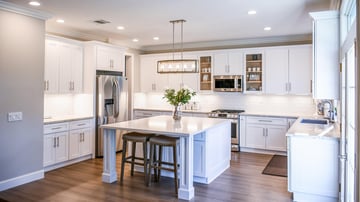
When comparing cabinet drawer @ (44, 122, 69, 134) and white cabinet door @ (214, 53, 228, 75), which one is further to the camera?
white cabinet door @ (214, 53, 228, 75)

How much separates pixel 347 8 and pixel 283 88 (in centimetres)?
376

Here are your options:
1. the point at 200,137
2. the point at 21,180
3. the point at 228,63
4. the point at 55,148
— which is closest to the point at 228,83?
the point at 228,63

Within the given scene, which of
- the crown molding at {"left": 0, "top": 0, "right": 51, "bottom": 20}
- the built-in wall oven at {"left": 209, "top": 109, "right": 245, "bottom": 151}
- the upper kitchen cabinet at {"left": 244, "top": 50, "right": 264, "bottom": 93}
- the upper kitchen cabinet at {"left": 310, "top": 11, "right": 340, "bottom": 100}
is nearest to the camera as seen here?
the upper kitchen cabinet at {"left": 310, "top": 11, "right": 340, "bottom": 100}

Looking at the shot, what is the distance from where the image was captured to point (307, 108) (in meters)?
6.73

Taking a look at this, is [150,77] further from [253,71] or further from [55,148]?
[55,148]

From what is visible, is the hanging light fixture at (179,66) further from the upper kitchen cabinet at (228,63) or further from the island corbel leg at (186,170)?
the upper kitchen cabinet at (228,63)

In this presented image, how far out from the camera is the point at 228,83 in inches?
281

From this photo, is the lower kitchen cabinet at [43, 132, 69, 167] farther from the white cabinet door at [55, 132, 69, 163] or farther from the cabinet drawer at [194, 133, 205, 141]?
the cabinet drawer at [194, 133, 205, 141]

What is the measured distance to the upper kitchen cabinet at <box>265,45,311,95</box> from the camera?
6383 millimetres

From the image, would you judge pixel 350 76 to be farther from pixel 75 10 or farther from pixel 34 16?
pixel 34 16

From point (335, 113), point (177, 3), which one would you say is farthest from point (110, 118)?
point (335, 113)

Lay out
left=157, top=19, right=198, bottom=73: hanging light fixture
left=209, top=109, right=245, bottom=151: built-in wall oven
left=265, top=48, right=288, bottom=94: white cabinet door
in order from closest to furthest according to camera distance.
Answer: left=157, top=19, right=198, bottom=73: hanging light fixture < left=265, top=48, right=288, bottom=94: white cabinet door < left=209, top=109, right=245, bottom=151: built-in wall oven

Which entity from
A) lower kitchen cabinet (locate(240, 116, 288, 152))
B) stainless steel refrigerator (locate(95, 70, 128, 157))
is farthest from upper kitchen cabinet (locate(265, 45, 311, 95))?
stainless steel refrigerator (locate(95, 70, 128, 157))

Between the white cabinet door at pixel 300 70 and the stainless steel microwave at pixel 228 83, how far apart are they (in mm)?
1164
